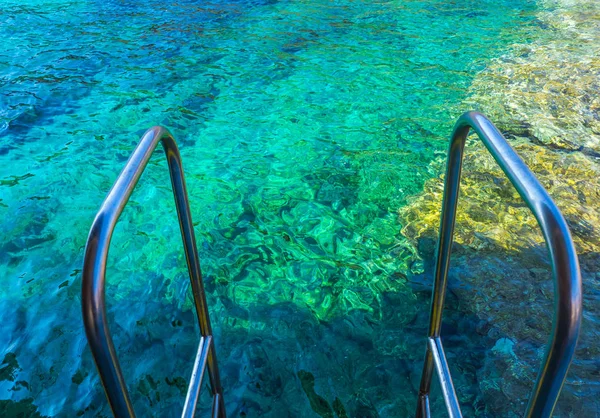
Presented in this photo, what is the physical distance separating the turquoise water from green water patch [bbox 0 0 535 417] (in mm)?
16

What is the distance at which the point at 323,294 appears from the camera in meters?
3.13

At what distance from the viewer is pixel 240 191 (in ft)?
13.9

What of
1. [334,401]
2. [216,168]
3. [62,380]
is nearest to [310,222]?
[216,168]

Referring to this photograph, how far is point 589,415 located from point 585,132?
3.33 m

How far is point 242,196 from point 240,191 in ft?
0.28

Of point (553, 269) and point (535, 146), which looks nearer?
point (553, 269)

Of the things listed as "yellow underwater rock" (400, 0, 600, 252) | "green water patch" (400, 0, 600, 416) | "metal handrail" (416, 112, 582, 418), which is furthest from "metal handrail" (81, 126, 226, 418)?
"yellow underwater rock" (400, 0, 600, 252)

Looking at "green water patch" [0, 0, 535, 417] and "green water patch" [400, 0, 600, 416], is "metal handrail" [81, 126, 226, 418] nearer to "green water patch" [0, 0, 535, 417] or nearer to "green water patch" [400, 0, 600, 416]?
"green water patch" [0, 0, 535, 417]

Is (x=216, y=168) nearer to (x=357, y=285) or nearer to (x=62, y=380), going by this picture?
(x=357, y=285)

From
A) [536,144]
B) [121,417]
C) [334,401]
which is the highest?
[121,417]

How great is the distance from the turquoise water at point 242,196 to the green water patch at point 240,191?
0.02 m

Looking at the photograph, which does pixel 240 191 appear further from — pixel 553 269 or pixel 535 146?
pixel 553 269

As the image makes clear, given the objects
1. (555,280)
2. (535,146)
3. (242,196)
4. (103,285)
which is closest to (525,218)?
(535,146)

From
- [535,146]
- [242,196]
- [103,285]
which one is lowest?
[242,196]
